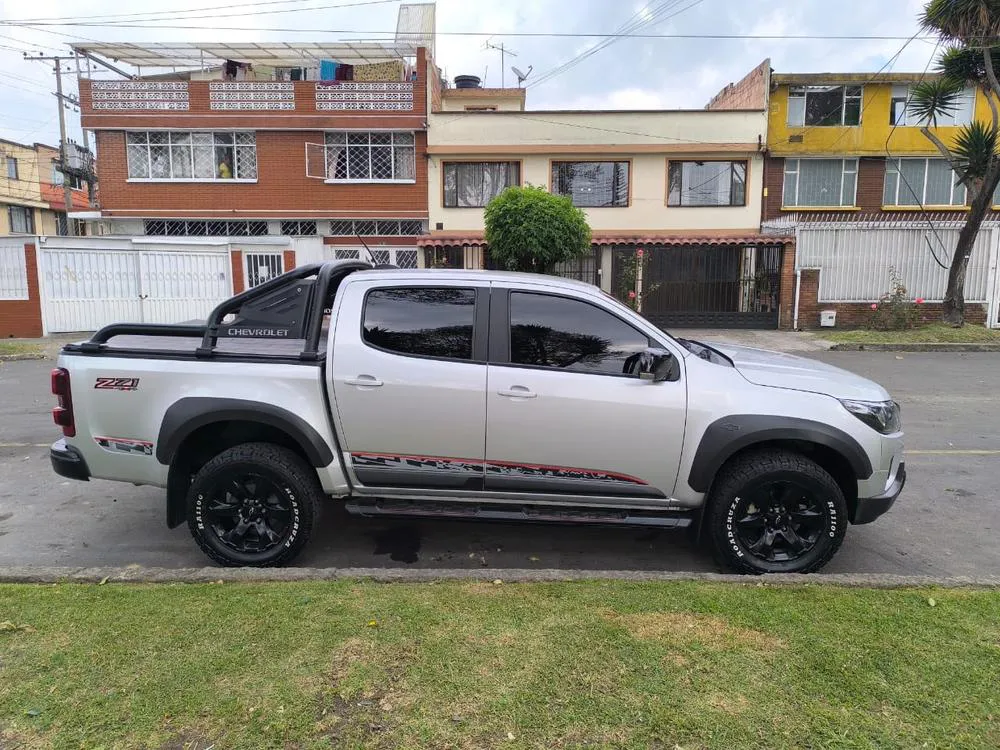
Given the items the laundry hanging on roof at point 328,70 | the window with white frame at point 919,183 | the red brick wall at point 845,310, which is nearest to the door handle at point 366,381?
the red brick wall at point 845,310

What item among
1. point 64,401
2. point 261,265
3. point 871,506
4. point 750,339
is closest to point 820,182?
point 750,339

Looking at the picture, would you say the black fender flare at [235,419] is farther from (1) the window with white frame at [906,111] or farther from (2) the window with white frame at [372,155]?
(1) the window with white frame at [906,111]

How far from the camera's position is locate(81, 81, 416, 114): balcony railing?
76.2 ft

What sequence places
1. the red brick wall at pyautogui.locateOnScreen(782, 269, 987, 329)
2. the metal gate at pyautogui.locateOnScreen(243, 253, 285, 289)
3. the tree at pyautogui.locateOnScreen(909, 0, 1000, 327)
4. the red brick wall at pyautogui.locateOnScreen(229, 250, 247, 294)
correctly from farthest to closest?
1. the metal gate at pyautogui.locateOnScreen(243, 253, 285, 289)
2. the red brick wall at pyautogui.locateOnScreen(229, 250, 247, 294)
3. the red brick wall at pyautogui.locateOnScreen(782, 269, 987, 329)
4. the tree at pyautogui.locateOnScreen(909, 0, 1000, 327)

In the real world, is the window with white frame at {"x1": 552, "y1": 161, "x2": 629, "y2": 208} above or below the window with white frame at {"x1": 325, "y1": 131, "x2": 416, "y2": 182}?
below

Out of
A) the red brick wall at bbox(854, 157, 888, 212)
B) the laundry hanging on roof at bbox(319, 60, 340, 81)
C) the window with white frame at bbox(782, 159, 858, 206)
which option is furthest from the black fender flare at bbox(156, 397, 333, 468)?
the red brick wall at bbox(854, 157, 888, 212)

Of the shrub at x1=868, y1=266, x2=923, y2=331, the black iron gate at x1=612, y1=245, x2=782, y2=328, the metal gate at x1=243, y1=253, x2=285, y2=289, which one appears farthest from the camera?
the metal gate at x1=243, y1=253, x2=285, y2=289

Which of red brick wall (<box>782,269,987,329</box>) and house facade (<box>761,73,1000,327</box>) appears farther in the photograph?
house facade (<box>761,73,1000,327</box>)

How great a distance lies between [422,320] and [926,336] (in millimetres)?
16638

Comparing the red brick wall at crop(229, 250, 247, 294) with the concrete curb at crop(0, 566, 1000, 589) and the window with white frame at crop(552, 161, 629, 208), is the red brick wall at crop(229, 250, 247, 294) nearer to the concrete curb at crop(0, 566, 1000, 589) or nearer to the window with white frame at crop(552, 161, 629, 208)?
the window with white frame at crop(552, 161, 629, 208)

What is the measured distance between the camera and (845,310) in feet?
63.4

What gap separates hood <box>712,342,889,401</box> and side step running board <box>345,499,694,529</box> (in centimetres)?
95

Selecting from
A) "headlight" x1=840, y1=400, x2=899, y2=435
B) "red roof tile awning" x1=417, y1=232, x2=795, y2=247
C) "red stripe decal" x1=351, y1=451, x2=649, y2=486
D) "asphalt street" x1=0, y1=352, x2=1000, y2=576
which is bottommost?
"asphalt street" x1=0, y1=352, x2=1000, y2=576

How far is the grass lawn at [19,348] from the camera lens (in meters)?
14.9
